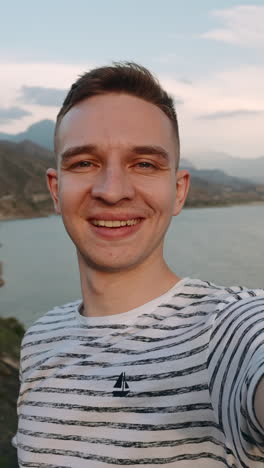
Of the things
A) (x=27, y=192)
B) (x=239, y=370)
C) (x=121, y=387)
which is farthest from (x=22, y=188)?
(x=239, y=370)

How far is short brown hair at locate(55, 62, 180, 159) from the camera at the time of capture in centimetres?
216

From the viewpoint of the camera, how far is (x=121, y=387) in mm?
1849

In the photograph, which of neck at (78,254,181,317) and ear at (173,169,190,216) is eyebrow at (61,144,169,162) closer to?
ear at (173,169,190,216)

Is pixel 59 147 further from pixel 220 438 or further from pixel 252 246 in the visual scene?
pixel 252 246

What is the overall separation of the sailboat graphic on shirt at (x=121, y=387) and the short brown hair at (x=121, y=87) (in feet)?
3.63

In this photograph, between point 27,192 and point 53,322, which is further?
point 27,192

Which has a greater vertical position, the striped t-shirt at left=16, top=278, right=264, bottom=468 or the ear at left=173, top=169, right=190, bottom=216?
the ear at left=173, top=169, right=190, bottom=216

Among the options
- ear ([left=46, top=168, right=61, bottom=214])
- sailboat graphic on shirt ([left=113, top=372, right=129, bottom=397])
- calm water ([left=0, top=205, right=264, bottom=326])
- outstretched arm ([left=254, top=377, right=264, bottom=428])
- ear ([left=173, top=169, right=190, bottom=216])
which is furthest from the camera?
calm water ([left=0, top=205, right=264, bottom=326])

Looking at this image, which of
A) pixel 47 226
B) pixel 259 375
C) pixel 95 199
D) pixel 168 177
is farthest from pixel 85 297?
pixel 47 226

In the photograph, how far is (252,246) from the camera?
51.8m

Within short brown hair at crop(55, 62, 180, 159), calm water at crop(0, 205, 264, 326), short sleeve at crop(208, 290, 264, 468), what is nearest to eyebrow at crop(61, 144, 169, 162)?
short brown hair at crop(55, 62, 180, 159)

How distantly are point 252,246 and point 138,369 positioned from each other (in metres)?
51.5

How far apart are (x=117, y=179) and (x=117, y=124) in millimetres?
239

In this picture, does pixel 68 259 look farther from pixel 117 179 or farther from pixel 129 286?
pixel 117 179
